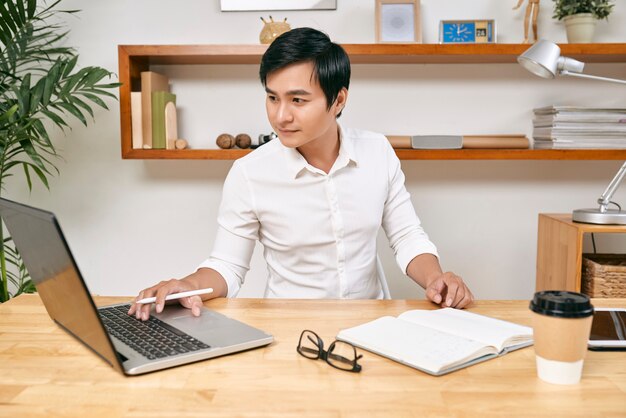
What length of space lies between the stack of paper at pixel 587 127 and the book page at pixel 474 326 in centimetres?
155

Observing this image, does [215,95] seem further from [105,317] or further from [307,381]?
[307,381]

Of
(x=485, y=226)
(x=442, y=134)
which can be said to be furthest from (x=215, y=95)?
(x=485, y=226)

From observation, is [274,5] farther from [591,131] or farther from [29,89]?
[591,131]

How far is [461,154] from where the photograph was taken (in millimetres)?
2482

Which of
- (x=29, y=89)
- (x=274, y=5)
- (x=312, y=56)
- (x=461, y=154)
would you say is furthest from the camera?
(x=274, y=5)

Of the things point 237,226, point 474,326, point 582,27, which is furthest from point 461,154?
point 474,326

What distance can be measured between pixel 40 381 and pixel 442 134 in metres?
2.17

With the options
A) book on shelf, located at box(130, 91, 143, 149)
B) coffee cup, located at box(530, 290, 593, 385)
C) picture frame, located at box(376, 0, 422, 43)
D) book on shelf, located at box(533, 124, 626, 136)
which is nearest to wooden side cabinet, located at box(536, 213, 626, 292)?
book on shelf, located at box(533, 124, 626, 136)

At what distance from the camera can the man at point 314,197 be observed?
1623mm

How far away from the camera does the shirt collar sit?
→ 1.73 metres

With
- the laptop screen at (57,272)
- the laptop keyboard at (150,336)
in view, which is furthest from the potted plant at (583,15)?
the laptop screen at (57,272)

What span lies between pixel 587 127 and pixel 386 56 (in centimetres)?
A: 87

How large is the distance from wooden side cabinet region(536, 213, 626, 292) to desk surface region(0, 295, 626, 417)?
132 centimetres

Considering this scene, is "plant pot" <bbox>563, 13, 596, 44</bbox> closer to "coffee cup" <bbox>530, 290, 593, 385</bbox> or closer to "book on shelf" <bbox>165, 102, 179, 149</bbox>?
"book on shelf" <bbox>165, 102, 179, 149</bbox>
